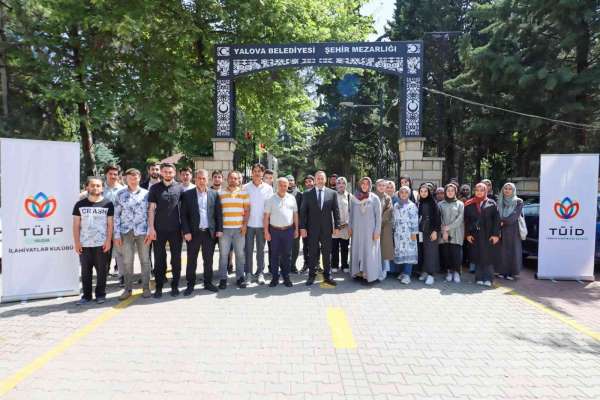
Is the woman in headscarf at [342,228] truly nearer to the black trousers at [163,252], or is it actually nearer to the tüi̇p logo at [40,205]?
the black trousers at [163,252]

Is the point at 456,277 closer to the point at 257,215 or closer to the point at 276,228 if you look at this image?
the point at 276,228

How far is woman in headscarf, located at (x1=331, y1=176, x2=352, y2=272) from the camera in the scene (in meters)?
8.10

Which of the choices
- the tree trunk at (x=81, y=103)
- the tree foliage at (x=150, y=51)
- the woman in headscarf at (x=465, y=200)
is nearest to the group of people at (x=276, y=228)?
the woman in headscarf at (x=465, y=200)

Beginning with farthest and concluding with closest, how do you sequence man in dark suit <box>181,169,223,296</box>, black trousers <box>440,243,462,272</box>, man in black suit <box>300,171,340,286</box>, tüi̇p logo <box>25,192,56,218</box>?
black trousers <box>440,243,462,272</box>, man in black suit <box>300,171,340,286</box>, man in dark suit <box>181,169,223,296</box>, tüi̇p logo <box>25,192,56,218</box>

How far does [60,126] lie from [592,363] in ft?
57.1

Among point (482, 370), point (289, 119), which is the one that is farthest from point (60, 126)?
point (482, 370)

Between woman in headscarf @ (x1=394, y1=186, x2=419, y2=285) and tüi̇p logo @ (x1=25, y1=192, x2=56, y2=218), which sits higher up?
tüi̇p logo @ (x1=25, y1=192, x2=56, y2=218)

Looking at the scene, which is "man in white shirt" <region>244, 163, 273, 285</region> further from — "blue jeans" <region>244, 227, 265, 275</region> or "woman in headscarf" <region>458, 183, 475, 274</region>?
"woman in headscarf" <region>458, 183, 475, 274</region>

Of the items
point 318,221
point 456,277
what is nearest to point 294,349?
point 318,221

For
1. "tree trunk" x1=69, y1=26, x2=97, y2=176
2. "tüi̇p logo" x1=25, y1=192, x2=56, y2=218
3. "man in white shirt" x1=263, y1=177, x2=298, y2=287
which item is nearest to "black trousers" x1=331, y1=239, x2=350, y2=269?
"man in white shirt" x1=263, y1=177, x2=298, y2=287

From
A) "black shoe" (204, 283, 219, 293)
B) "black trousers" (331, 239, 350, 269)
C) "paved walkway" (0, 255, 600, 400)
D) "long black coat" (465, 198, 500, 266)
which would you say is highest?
"long black coat" (465, 198, 500, 266)

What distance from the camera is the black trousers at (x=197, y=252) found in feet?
22.4

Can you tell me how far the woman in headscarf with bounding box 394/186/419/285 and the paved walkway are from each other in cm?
122

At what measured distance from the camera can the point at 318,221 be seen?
7.45m
